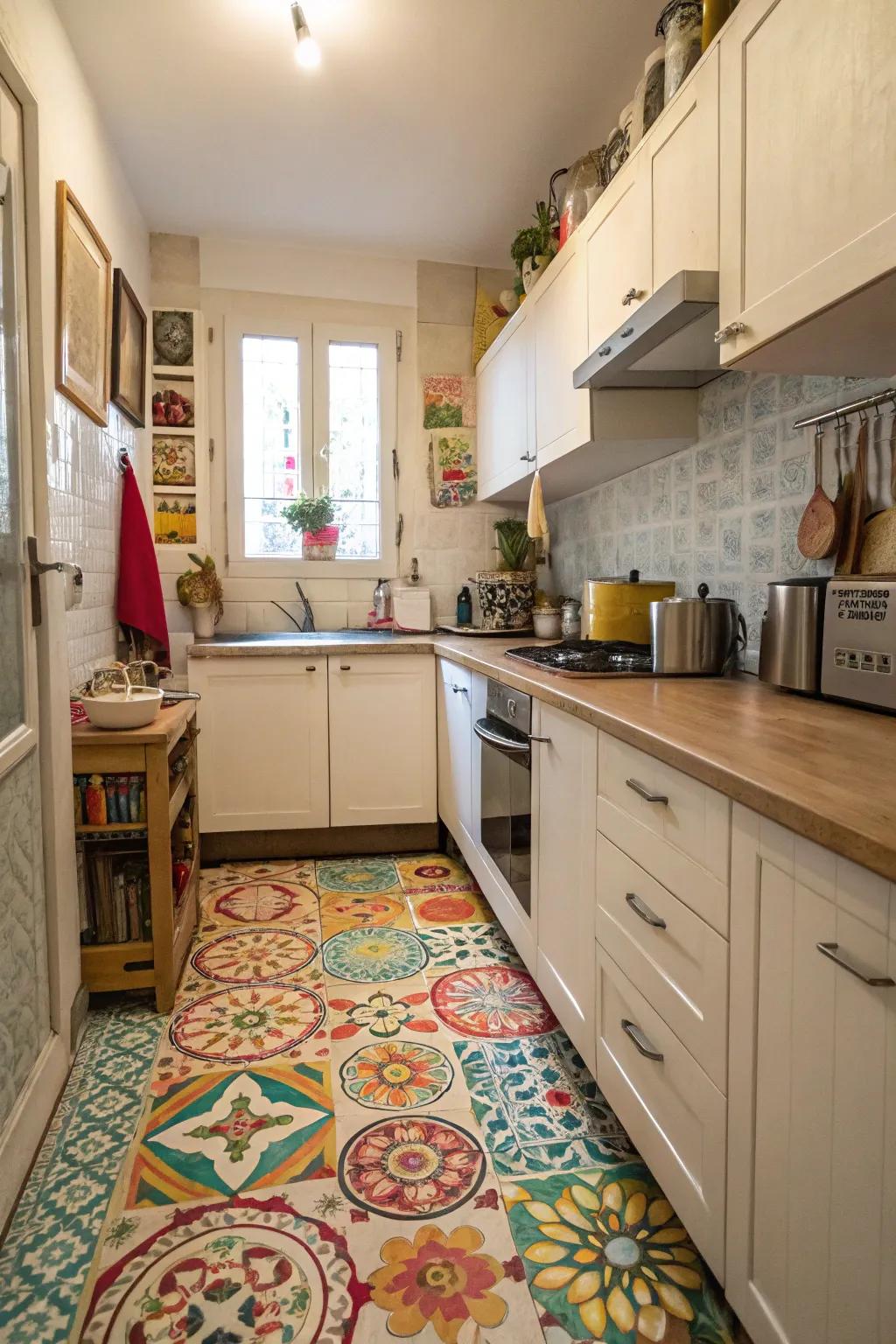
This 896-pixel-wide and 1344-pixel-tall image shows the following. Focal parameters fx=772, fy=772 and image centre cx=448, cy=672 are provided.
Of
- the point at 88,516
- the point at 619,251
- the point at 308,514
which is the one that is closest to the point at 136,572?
the point at 88,516

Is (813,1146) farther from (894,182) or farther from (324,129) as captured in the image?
(324,129)

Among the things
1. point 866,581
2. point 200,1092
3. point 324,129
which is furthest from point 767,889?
point 324,129

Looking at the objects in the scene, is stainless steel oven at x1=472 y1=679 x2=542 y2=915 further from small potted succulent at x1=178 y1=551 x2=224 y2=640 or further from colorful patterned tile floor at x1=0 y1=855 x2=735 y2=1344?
small potted succulent at x1=178 y1=551 x2=224 y2=640

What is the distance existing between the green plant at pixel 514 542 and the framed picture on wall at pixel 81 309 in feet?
5.62

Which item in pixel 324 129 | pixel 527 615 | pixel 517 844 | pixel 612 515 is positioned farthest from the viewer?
pixel 527 615

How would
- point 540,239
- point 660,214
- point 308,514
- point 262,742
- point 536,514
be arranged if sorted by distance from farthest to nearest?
point 308,514 → point 262,742 → point 540,239 → point 536,514 → point 660,214

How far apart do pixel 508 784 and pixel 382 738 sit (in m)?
1.09

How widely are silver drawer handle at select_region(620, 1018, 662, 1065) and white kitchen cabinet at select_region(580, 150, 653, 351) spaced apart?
5.14ft

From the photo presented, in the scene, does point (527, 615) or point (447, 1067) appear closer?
point (447, 1067)

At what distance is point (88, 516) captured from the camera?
7.84ft

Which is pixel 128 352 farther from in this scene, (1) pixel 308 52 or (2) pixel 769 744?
(2) pixel 769 744

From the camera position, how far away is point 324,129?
2586mm

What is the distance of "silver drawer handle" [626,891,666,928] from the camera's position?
3.87ft

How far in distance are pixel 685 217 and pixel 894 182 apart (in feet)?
2.19
